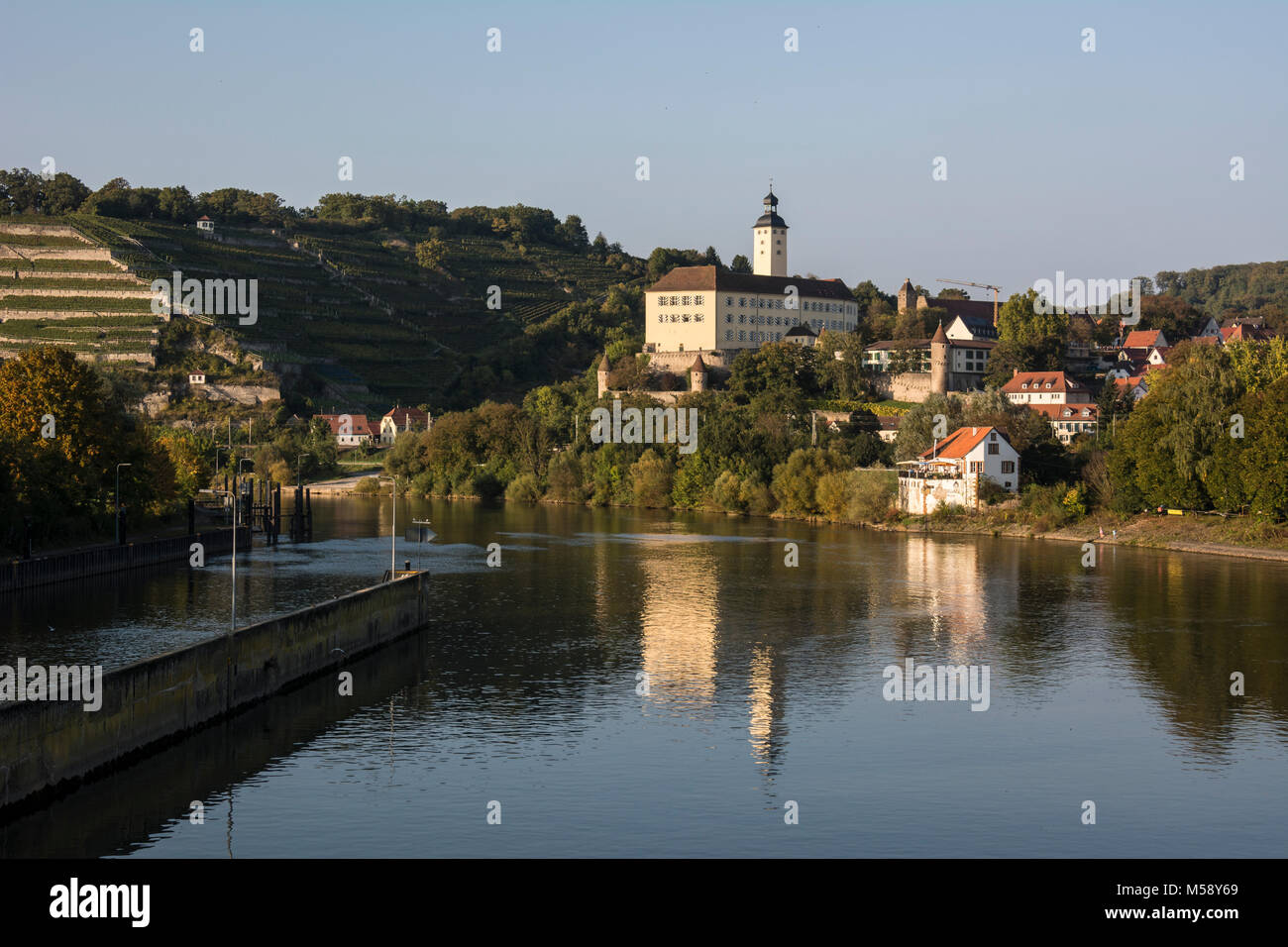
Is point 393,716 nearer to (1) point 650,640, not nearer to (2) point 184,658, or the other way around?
(2) point 184,658

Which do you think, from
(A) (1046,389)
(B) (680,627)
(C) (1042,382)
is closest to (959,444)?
(A) (1046,389)

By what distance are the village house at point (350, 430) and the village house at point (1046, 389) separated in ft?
244

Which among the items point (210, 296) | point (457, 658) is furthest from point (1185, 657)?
point (210, 296)

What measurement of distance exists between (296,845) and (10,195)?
19132 cm

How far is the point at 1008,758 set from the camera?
31156 mm

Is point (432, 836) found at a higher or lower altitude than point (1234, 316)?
lower

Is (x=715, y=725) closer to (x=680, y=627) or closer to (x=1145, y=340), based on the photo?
(x=680, y=627)

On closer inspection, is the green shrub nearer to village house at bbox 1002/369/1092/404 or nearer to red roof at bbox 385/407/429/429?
red roof at bbox 385/407/429/429

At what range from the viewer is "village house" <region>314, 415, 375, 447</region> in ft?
497

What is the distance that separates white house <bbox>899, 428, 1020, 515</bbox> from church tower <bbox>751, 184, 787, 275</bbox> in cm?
7399

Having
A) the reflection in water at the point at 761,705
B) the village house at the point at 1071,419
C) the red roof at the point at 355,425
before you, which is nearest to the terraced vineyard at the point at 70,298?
the red roof at the point at 355,425

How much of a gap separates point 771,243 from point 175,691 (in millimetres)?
144740

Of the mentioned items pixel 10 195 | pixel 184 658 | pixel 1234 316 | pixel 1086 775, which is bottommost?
pixel 1086 775

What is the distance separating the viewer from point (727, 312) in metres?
149
